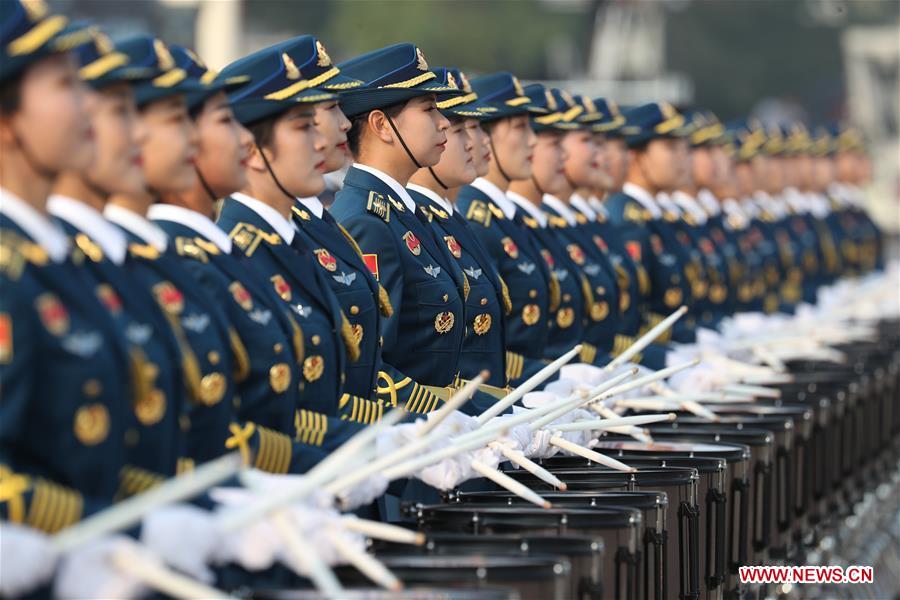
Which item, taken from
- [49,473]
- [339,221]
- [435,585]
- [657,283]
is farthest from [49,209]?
[657,283]

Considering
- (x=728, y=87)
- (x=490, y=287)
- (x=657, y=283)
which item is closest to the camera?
(x=490, y=287)

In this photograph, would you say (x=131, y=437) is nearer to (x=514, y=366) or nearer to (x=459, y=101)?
(x=459, y=101)

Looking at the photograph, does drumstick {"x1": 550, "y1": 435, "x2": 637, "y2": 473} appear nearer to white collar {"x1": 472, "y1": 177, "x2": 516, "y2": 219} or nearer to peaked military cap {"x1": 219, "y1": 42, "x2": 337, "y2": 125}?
peaked military cap {"x1": 219, "y1": 42, "x2": 337, "y2": 125}

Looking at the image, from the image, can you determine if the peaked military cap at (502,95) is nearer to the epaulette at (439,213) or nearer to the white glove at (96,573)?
the epaulette at (439,213)

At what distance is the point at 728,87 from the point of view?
193ft

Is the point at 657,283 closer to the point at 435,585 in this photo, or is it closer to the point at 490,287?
the point at 490,287

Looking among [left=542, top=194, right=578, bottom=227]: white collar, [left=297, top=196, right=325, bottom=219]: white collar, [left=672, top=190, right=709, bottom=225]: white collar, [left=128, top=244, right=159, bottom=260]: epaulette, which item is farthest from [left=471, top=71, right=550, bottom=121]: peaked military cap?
[left=672, top=190, right=709, bottom=225]: white collar

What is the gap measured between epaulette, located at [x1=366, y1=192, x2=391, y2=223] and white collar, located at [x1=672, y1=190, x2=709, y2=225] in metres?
5.05

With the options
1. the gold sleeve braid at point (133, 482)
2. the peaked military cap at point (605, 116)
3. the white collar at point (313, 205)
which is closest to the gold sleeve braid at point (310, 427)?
the white collar at point (313, 205)

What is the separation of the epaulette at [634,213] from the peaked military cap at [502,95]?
232cm

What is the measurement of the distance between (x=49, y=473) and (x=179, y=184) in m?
0.84

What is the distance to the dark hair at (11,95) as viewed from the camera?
403 centimetres

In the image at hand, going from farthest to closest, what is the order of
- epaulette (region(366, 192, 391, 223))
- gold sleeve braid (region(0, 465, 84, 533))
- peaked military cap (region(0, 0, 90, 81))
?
epaulette (region(366, 192, 391, 223))
peaked military cap (region(0, 0, 90, 81))
gold sleeve braid (region(0, 465, 84, 533))

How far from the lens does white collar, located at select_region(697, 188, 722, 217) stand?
12188mm
